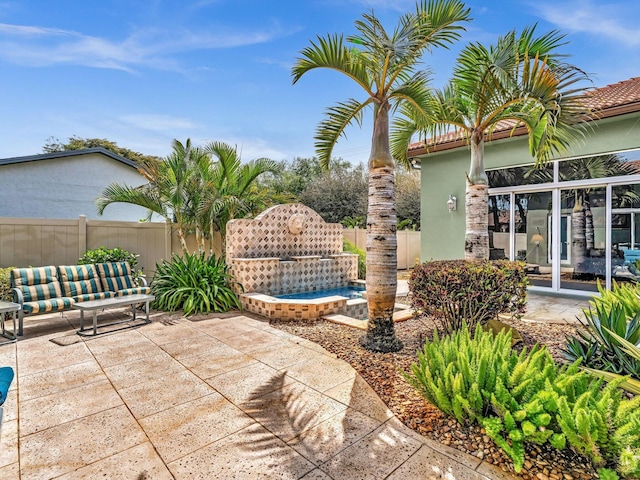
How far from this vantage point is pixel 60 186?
44.6 ft

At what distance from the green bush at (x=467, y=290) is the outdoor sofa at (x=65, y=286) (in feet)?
18.2

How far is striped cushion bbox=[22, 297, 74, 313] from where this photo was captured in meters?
5.43

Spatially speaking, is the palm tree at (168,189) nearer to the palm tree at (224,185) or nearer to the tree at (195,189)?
the tree at (195,189)

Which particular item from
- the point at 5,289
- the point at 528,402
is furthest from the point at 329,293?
the point at 528,402

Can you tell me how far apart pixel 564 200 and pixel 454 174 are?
3036mm

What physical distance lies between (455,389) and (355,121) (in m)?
4.08

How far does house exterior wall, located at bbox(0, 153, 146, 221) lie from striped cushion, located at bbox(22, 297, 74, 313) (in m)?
9.74

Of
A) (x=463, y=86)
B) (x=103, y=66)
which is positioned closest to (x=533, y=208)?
(x=463, y=86)

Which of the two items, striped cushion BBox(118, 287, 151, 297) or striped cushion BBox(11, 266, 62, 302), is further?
striped cushion BBox(118, 287, 151, 297)

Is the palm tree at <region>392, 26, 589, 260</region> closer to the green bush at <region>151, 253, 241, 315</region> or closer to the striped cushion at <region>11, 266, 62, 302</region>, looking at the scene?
the green bush at <region>151, 253, 241, 315</region>

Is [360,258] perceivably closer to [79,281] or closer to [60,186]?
[79,281]

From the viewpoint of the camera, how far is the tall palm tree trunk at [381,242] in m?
4.49

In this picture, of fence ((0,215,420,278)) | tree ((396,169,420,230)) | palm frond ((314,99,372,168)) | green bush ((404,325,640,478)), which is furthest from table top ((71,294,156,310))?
tree ((396,169,420,230))

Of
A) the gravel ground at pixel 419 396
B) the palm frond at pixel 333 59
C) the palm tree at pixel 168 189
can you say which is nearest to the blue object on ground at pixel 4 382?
the gravel ground at pixel 419 396
